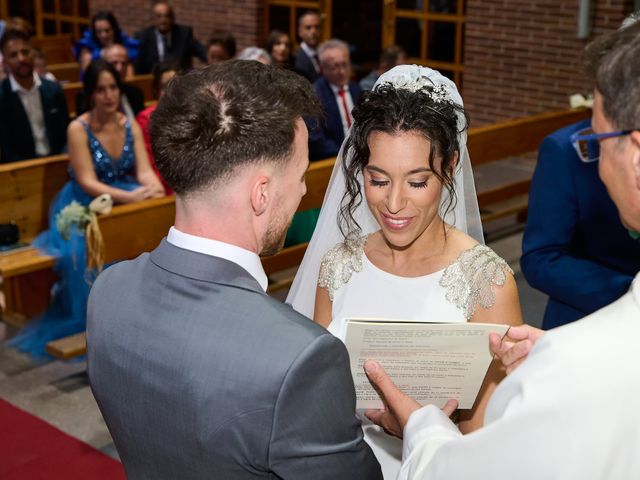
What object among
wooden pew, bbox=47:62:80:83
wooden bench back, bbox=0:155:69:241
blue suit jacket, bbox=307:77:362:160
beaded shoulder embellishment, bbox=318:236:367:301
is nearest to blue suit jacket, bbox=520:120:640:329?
beaded shoulder embellishment, bbox=318:236:367:301

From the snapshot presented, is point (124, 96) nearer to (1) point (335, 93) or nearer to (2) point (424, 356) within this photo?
(1) point (335, 93)

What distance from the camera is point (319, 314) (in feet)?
9.55

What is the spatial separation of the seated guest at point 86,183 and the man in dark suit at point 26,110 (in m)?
1.33

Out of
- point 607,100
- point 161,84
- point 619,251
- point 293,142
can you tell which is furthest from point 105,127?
point 607,100

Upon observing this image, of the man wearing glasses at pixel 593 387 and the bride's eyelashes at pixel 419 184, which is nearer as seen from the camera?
the man wearing glasses at pixel 593 387

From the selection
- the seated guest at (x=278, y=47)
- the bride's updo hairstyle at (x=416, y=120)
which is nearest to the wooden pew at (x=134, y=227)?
the bride's updo hairstyle at (x=416, y=120)

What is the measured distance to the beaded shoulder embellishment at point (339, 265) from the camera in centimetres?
288

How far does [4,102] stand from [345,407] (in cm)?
628

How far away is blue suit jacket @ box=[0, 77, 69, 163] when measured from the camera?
23.6 feet

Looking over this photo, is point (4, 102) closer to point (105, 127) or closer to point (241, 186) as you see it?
point (105, 127)

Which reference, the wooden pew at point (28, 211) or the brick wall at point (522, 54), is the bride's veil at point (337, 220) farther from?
the brick wall at point (522, 54)

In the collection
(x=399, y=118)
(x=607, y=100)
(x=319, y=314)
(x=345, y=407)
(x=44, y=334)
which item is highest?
(x=607, y=100)

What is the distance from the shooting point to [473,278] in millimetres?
2674

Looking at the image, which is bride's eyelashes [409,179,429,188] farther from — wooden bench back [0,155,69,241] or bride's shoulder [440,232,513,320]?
wooden bench back [0,155,69,241]
